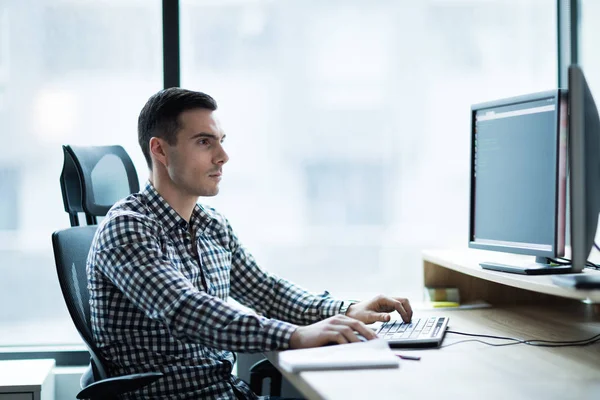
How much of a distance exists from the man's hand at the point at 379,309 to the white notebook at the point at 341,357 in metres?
0.33

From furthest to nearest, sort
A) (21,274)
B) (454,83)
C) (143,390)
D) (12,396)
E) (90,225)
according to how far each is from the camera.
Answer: (454,83), (21,274), (12,396), (90,225), (143,390)

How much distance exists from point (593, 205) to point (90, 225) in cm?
125

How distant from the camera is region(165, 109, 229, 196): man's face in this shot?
1.77m

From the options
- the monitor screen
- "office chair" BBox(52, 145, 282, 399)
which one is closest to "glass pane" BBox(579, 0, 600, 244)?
the monitor screen

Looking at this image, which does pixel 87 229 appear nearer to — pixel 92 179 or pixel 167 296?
pixel 92 179

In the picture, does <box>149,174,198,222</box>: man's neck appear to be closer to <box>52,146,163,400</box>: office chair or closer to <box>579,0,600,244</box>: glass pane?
<box>52,146,163,400</box>: office chair

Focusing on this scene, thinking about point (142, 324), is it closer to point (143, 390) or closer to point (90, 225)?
point (143, 390)

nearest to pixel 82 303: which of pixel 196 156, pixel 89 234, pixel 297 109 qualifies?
pixel 89 234

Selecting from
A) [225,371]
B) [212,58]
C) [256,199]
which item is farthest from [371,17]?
[225,371]

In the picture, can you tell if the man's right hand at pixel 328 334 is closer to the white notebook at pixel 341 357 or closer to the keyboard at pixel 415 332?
the white notebook at pixel 341 357

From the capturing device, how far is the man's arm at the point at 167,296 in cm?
139

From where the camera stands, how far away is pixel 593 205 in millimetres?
1401

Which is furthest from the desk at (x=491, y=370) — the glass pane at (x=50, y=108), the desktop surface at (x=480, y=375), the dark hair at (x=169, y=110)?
the glass pane at (x=50, y=108)

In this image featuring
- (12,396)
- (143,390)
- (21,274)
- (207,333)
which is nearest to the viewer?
(207,333)
